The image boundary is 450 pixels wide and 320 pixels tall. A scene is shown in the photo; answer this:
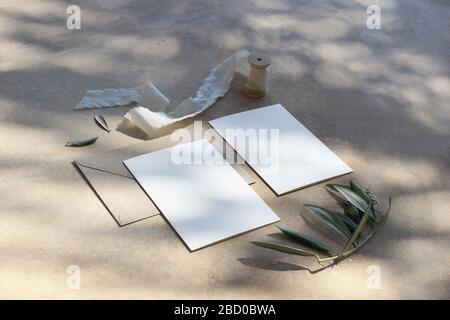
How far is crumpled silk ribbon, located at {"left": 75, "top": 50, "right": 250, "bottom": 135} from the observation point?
7.61 ft

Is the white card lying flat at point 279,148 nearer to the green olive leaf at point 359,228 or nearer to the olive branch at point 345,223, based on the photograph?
the olive branch at point 345,223

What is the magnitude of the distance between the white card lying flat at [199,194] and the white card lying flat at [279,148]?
0.32ft

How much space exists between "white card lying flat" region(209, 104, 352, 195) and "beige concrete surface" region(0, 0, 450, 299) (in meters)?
0.05

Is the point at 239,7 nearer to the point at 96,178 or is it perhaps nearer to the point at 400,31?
the point at 400,31

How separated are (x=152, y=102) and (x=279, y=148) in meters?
0.47

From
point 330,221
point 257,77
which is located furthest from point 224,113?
point 330,221

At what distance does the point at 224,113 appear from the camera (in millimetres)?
2477

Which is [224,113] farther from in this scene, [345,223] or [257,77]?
[345,223]

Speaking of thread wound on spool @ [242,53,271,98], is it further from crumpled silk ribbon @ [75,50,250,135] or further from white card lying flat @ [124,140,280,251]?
white card lying flat @ [124,140,280,251]

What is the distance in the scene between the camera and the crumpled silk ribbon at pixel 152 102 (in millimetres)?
2320

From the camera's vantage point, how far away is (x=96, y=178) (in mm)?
2102

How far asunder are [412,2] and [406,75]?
0.68 meters

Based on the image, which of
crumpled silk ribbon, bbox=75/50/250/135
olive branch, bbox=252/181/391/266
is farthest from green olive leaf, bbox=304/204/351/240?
crumpled silk ribbon, bbox=75/50/250/135

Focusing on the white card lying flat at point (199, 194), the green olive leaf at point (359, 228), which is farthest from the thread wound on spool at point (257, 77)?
the green olive leaf at point (359, 228)
